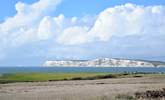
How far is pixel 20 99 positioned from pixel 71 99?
4542 mm

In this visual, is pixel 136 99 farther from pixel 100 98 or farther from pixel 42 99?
pixel 42 99

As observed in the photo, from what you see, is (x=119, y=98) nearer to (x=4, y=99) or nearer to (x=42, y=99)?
(x=42, y=99)

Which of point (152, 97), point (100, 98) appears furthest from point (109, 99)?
point (152, 97)

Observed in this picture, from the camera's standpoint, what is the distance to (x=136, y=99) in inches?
1350

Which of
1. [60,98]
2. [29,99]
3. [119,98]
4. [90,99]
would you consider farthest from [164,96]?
[29,99]

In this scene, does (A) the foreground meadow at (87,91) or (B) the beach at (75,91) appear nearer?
(A) the foreground meadow at (87,91)

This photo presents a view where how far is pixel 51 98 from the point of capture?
3653 cm

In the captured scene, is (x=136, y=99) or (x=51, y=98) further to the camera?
(x=51, y=98)

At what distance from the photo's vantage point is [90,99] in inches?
1369

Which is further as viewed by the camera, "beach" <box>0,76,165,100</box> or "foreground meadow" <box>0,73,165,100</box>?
"beach" <box>0,76,165,100</box>

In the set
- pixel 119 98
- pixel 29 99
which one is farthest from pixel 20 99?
pixel 119 98

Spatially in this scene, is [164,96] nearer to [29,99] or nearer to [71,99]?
[71,99]

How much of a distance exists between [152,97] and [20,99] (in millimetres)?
10660

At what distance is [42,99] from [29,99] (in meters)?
1.22
